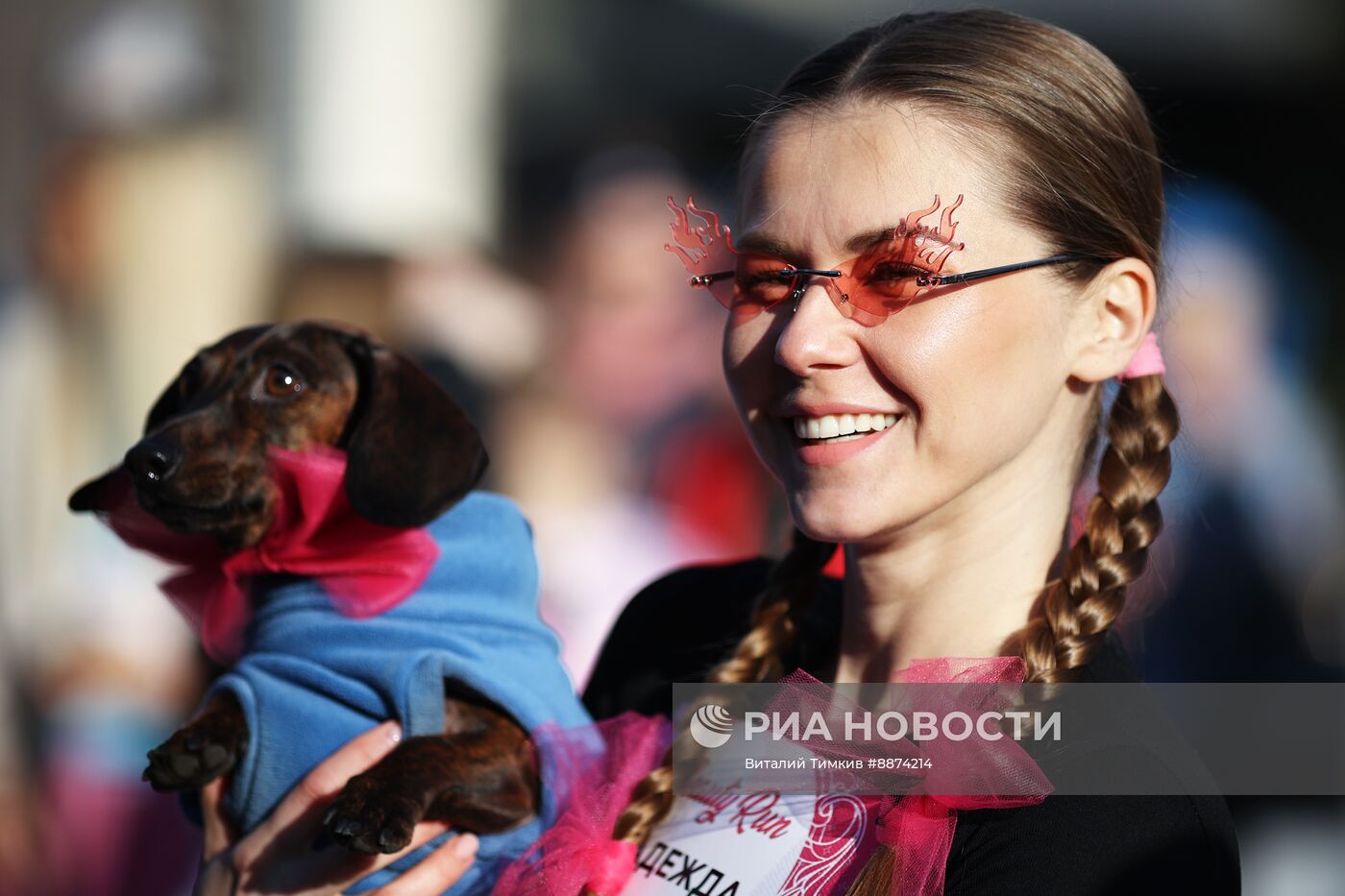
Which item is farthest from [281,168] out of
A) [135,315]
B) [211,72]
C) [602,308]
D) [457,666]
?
[457,666]

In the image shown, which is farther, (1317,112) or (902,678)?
(1317,112)

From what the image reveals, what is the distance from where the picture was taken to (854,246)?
174cm

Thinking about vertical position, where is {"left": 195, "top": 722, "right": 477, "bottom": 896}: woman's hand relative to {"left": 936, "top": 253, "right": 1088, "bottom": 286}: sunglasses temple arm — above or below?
below

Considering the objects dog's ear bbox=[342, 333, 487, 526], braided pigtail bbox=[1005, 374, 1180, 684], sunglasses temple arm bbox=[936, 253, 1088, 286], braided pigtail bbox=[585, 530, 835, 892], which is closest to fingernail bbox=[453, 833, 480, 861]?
braided pigtail bbox=[585, 530, 835, 892]

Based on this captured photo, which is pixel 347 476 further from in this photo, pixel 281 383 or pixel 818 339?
pixel 818 339

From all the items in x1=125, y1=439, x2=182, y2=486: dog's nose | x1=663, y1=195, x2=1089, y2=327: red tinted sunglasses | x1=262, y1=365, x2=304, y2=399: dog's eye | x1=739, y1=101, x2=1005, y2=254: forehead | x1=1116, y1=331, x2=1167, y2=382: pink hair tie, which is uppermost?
x1=739, y1=101, x2=1005, y2=254: forehead

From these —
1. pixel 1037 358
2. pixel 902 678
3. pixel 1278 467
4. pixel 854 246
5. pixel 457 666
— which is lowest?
pixel 1278 467

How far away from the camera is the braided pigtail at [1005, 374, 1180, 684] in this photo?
172cm

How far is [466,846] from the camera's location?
6.71 ft

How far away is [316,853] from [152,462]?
649mm

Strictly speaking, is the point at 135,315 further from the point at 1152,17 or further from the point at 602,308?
the point at 1152,17

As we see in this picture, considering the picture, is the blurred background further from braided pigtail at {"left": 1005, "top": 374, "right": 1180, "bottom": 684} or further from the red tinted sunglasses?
the red tinted sunglasses

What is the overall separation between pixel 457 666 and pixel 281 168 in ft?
18.4

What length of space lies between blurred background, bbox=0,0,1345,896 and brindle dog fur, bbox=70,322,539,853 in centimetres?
66
